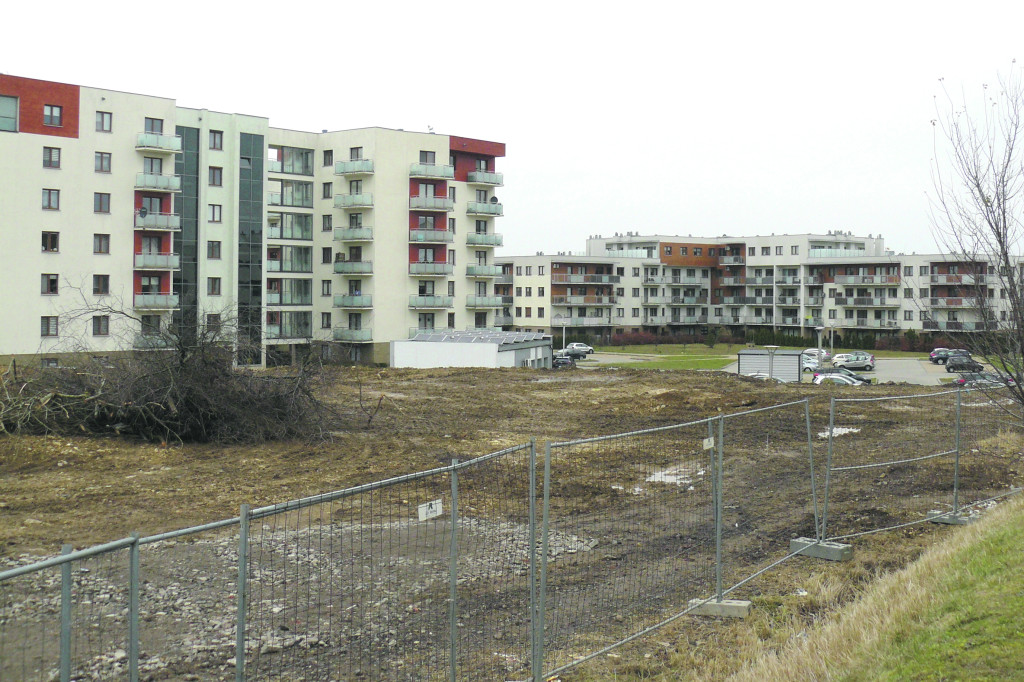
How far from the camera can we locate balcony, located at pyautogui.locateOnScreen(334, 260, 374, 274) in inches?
2797

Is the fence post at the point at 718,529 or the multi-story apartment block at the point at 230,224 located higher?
the multi-story apartment block at the point at 230,224

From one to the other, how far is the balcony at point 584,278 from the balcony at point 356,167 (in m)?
44.2

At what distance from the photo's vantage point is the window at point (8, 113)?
5397 cm

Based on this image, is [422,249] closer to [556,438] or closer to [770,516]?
[556,438]

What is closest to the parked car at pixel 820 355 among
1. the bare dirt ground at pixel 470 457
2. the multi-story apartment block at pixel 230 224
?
the multi-story apartment block at pixel 230 224

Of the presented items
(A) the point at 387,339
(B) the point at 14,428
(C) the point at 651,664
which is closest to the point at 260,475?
(B) the point at 14,428

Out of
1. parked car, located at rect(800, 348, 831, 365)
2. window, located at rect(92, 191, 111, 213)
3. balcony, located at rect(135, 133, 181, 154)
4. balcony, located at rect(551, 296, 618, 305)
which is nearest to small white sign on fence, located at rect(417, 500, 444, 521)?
window, located at rect(92, 191, 111, 213)

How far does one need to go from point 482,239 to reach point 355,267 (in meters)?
12.4

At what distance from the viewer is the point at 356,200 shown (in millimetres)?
70750

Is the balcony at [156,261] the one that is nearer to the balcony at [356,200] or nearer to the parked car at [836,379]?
the balcony at [356,200]

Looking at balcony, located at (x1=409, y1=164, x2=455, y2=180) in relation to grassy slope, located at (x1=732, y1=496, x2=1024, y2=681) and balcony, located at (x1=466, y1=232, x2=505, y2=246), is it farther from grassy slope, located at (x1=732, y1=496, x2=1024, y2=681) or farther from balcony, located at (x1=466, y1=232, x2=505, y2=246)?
grassy slope, located at (x1=732, y1=496, x2=1024, y2=681)

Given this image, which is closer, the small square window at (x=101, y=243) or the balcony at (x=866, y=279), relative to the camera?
the small square window at (x=101, y=243)

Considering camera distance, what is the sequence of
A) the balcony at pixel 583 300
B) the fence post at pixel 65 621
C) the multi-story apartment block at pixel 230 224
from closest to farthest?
the fence post at pixel 65 621, the multi-story apartment block at pixel 230 224, the balcony at pixel 583 300

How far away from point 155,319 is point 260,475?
43.5 metres
